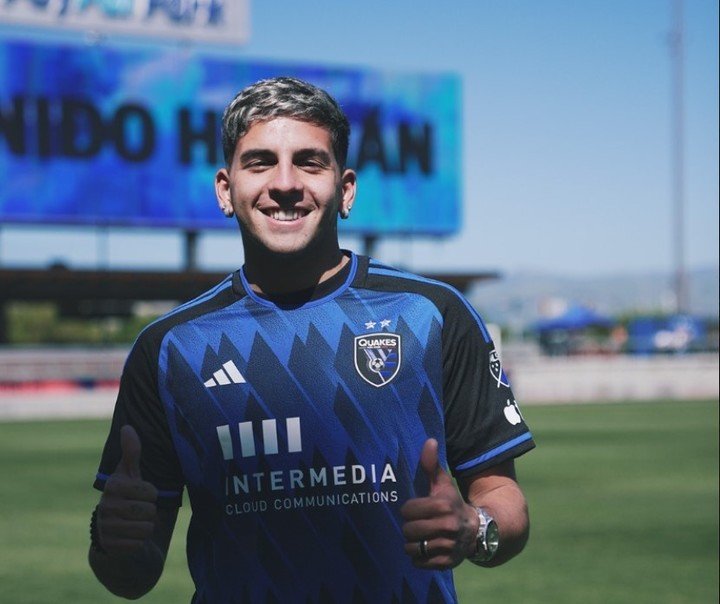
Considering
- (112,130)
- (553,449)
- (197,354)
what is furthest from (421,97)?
(197,354)

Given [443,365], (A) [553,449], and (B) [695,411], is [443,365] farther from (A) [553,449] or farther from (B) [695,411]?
(B) [695,411]

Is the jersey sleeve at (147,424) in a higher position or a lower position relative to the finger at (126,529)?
higher

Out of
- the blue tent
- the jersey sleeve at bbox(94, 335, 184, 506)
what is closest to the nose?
the jersey sleeve at bbox(94, 335, 184, 506)

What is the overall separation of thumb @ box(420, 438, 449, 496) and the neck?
2.25ft

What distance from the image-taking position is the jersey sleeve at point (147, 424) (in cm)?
346

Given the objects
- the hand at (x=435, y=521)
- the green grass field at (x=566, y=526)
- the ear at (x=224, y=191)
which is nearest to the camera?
the hand at (x=435, y=521)

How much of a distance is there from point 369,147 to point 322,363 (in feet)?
157

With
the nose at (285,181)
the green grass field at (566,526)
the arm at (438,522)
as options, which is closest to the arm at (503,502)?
the arm at (438,522)

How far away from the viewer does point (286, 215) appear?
3.37 metres

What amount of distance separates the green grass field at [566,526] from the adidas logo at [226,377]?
557 centimetres

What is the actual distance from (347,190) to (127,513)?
1051 mm

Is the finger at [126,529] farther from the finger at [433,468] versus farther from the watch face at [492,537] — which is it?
the watch face at [492,537]

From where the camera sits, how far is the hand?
9.39ft

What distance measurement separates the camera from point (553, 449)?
21.1 meters
